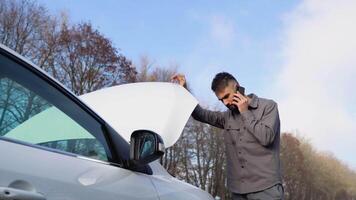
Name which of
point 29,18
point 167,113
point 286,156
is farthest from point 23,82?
point 286,156

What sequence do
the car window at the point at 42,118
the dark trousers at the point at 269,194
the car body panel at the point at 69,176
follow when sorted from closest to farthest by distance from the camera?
the car body panel at the point at 69,176, the car window at the point at 42,118, the dark trousers at the point at 269,194

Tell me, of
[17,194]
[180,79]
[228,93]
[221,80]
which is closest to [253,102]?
[228,93]

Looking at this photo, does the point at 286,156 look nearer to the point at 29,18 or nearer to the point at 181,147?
the point at 181,147

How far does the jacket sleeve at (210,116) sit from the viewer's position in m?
5.09

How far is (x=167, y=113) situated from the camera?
373 centimetres

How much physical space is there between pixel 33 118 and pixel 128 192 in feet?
2.13

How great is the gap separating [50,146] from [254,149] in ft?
8.01

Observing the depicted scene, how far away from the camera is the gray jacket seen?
439 centimetres

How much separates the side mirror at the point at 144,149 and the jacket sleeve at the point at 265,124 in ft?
5.48

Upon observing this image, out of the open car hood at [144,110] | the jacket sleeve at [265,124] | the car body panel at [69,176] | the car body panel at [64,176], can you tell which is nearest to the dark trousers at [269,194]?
the jacket sleeve at [265,124]

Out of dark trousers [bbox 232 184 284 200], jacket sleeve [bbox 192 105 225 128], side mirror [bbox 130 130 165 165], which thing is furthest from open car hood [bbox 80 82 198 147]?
jacket sleeve [bbox 192 105 225 128]

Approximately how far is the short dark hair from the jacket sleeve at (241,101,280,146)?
1.00 feet

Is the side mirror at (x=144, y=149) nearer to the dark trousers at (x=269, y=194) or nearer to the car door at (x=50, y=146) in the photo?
the car door at (x=50, y=146)

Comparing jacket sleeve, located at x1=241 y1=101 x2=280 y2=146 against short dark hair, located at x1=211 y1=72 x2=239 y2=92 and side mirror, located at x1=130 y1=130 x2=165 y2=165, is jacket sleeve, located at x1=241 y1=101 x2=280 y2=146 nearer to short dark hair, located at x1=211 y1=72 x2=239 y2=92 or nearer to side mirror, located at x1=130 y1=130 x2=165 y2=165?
short dark hair, located at x1=211 y1=72 x2=239 y2=92
